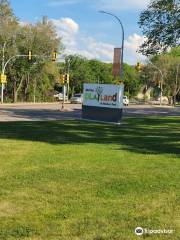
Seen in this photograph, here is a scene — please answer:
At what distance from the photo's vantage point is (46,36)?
244ft

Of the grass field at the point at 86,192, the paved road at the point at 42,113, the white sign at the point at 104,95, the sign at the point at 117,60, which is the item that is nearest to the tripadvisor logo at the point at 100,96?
the white sign at the point at 104,95

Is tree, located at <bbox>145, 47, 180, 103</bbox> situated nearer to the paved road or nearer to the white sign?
the paved road

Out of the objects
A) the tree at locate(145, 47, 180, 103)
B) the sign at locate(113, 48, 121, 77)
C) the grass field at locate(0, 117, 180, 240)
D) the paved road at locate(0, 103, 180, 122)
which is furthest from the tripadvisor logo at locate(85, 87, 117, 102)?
the tree at locate(145, 47, 180, 103)

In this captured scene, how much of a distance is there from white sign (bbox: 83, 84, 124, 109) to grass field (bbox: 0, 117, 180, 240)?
1435cm

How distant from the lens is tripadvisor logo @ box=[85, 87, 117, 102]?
29.7 meters

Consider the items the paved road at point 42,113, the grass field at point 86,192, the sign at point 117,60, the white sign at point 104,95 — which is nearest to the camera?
the grass field at point 86,192

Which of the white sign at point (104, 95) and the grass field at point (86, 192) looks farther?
the white sign at point (104, 95)

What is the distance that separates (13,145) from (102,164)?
451 centimetres

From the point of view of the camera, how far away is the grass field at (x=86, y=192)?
21.7ft

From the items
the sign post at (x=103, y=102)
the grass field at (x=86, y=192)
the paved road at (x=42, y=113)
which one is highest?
the sign post at (x=103, y=102)

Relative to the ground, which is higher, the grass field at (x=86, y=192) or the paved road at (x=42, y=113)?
the grass field at (x=86, y=192)

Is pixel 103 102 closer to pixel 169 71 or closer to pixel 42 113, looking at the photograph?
pixel 42 113

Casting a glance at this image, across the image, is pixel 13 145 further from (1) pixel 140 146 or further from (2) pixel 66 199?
(2) pixel 66 199

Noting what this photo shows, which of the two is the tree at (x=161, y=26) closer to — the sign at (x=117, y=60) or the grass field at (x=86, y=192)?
the sign at (x=117, y=60)
